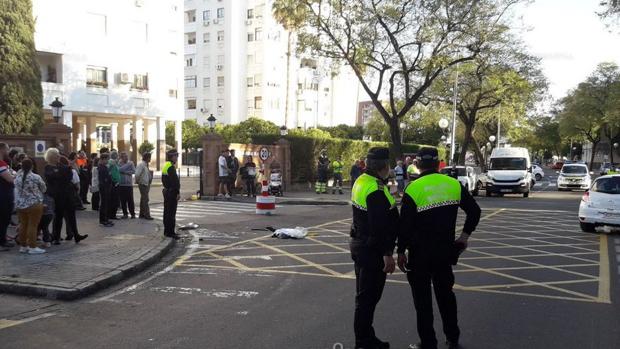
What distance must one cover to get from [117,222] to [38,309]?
7.33 metres

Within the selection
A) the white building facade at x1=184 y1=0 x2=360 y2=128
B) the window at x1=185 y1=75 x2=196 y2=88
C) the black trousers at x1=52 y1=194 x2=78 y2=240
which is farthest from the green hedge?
the window at x1=185 y1=75 x2=196 y2=88

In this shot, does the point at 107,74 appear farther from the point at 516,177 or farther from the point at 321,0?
the point at 516,177

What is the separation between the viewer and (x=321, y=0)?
24.8 m

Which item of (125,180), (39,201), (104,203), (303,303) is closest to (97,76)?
(125,180)

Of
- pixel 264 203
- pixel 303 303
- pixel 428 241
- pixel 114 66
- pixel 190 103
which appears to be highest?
pixel 190 103

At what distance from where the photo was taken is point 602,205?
12.8m

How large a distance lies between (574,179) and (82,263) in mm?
31278

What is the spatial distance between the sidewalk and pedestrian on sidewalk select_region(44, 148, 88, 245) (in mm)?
366

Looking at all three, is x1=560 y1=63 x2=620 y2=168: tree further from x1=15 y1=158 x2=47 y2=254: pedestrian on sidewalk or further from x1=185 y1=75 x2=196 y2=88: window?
x1=15 y1=158 x2=47 y2=254: pedestrian on sidewalk

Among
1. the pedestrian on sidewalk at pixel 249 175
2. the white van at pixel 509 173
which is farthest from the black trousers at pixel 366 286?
the white van at pixel 509 173

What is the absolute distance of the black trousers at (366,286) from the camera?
473cm

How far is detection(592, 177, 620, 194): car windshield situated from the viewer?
13078 millimetres

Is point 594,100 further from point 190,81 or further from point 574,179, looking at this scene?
point 190,81

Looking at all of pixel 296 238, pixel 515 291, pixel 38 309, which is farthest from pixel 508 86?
pixel 38 309
